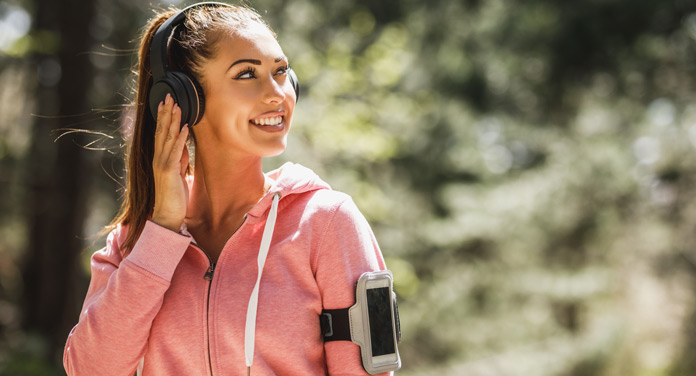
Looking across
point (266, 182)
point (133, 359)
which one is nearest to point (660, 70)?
point (266, 182)

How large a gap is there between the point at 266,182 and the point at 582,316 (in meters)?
13.9

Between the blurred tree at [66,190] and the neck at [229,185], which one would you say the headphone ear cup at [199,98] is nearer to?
the neck at [229,185]

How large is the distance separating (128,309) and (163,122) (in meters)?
0.48

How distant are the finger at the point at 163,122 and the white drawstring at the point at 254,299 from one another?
1.15ft

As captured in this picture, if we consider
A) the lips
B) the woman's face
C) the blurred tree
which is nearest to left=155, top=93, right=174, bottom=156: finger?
the woman's face

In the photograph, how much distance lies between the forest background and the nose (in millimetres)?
2312

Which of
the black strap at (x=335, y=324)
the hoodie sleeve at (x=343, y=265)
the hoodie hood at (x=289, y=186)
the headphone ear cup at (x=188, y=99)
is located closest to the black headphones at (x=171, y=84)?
the headphone ear cup at (x=188, y=99)

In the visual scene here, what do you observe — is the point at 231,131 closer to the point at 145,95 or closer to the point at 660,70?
the point at 145,95

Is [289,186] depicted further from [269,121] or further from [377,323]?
[377,323]

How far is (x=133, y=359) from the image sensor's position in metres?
1.52

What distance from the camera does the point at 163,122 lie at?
63.9 inches

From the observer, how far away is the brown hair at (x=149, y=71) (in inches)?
65.8

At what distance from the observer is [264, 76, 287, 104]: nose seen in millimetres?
1600

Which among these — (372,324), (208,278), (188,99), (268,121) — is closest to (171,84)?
(188,99)
